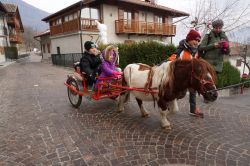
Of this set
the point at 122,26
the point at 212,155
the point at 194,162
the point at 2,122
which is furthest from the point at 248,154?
the point at 122,26

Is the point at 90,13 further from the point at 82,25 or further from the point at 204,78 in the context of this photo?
the point at 204,78

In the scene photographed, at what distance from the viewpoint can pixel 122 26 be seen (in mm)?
20906

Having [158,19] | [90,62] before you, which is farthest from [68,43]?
[90,62]

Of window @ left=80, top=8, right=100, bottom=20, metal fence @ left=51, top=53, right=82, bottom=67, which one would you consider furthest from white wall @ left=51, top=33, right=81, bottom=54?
window @ left=80, top=8, right=100, bottom=20

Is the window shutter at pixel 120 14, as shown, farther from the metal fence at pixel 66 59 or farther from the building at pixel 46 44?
the building at pixel 46 44

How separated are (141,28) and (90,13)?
5798mm

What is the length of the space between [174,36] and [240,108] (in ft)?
76.1

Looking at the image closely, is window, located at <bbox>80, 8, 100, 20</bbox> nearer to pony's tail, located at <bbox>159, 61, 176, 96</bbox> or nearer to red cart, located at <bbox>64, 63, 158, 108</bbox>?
red cart, located at <bbox>64, 63, 158, 108</bbox>

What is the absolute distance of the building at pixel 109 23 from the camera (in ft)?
65.9

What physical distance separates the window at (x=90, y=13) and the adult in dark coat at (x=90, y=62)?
16.7m

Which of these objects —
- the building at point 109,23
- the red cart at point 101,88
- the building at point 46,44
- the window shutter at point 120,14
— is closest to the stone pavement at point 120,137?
the red cart at point 101,88

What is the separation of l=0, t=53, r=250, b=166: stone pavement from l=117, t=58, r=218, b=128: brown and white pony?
0.64 meters

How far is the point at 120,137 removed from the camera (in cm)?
364

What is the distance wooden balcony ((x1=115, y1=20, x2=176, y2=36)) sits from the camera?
21.1 m
